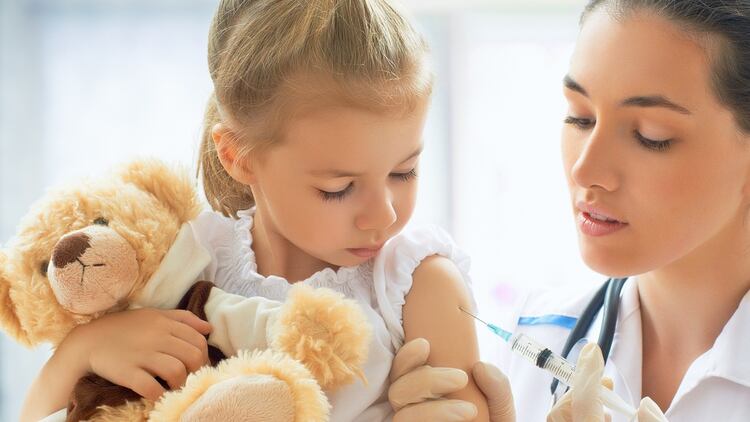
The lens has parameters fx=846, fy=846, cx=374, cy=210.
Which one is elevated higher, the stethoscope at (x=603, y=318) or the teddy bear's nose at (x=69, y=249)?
the teddy bear's nose at (x=69, y=249)

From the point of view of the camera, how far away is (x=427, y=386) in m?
1.17

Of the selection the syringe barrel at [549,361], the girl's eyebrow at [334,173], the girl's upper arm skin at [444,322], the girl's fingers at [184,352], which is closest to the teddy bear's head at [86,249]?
the girl's fingers at [184,352]

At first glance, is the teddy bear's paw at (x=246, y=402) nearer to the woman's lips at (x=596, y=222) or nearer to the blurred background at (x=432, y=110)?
the woman's lips at (x=596, y=222)

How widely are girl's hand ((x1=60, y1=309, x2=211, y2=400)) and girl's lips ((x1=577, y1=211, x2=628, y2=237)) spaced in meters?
0.65

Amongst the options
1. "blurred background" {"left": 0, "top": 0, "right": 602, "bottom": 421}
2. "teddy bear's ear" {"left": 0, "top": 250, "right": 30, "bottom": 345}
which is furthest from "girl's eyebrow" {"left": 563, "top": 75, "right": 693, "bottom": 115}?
"blurred background" {"left": 0, "top": 0, "right": 602, "bottom": 421}

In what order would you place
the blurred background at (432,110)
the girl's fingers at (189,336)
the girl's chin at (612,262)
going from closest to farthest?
the girl's fingers at (189,336) → the girl's chin at (612,262) → the blurred background at (432,110)

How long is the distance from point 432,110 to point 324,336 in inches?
109

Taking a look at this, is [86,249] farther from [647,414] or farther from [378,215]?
[647,414]

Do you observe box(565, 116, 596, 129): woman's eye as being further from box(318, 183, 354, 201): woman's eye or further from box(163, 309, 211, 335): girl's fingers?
box(163, 309, 211, 335): girl's fingers

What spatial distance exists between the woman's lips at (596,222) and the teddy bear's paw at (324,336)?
506 mm

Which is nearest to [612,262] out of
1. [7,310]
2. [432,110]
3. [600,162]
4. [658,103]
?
[600,162]

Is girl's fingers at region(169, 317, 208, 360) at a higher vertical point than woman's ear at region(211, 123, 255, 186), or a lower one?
lower

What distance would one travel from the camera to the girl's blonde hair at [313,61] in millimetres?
1186

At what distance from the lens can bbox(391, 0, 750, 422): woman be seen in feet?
4.27
